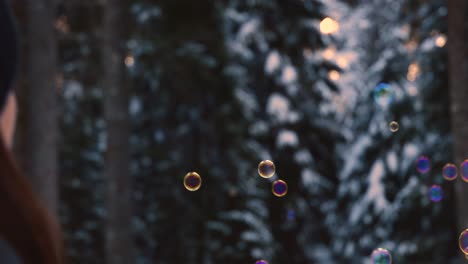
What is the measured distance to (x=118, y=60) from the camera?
Answer: 430 inches

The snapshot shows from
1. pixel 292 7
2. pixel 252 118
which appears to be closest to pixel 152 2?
pixel 292 7

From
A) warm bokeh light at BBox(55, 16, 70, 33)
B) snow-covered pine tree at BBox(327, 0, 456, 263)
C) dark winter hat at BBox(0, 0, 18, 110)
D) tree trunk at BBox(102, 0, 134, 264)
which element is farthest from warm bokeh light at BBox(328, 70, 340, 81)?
dark winter hat at BBox(0, 0, 18, 110)

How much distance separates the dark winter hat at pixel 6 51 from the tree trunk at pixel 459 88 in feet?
27.9

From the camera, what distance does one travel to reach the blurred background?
11.0m

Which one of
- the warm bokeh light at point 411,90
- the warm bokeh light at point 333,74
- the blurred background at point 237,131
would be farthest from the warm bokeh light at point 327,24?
the warm bokeh light at point 411,90

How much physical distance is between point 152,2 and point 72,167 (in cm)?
618

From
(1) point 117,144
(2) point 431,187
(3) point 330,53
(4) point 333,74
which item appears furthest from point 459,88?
(3) point 330,53

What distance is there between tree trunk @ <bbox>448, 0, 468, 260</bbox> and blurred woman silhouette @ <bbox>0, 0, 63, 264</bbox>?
8490 mm

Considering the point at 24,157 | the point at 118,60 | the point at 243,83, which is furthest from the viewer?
the point at 243,83

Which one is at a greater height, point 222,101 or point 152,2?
point 152,2

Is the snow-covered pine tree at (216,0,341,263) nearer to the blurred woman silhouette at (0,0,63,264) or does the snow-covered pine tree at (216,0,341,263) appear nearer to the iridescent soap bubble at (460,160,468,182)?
the iridescent soap bubble at (460,160,468,182)

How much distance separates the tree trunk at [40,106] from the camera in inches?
363

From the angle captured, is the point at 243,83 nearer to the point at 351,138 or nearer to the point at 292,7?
the point at 292,7

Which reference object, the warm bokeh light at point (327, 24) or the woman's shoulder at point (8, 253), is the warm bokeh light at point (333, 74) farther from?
the woman's shoulder at point (8, 253)
